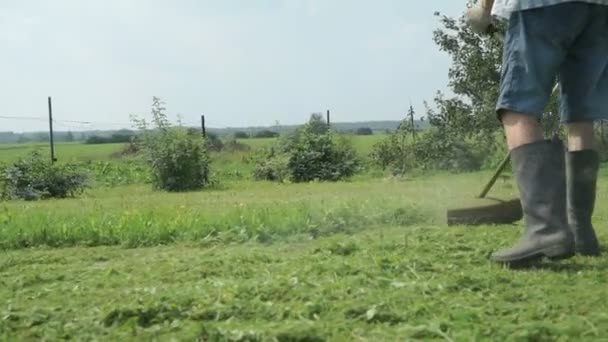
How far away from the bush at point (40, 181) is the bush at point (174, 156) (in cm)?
157

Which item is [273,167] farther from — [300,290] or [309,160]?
[300,290]

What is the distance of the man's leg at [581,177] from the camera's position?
388 centimetres

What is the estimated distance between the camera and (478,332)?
2447mm

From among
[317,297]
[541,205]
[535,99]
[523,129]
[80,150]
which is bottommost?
[80,150]

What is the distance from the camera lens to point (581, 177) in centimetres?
393

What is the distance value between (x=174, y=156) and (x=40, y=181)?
8.58ft

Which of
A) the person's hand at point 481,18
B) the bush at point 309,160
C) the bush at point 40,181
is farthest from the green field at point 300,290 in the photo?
the bush at point 309,160

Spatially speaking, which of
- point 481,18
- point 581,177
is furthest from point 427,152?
point 581,177

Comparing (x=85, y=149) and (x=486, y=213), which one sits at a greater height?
(x=486, y=213)

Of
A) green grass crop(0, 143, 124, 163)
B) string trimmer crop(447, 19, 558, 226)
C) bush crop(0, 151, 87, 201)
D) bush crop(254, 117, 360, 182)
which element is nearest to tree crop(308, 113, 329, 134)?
bush crop(254, 117, 360, 182)

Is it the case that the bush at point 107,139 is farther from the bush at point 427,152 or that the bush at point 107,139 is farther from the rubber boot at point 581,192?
the rubber boot at point 581,192

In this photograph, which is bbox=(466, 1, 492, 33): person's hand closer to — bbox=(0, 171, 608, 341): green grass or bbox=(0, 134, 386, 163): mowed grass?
bbox=(0, 171, 608, 341): green grass

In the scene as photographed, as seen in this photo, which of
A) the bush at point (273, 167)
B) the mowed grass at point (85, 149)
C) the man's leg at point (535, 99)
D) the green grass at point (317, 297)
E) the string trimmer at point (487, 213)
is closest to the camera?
the green grass at point (317, 297)

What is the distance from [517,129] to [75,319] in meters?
1.91
